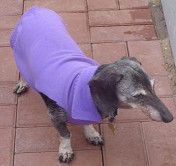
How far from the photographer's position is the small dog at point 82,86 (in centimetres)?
261

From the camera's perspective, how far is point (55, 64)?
300 centimetres

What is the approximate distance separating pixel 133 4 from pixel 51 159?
2110 millimetres

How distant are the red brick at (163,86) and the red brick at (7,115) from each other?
4.13ft

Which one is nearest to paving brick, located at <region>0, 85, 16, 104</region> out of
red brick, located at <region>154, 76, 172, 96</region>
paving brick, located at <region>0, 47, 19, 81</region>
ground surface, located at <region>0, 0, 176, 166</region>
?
ground surface, located at <region>0, 0, 176, 166</region>

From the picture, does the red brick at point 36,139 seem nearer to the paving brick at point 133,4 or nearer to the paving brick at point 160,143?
the paving brick at point 160,143

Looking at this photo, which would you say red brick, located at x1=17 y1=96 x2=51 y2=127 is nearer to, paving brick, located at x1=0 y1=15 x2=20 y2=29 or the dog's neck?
the dog's neck

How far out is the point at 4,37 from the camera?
14.1 ft

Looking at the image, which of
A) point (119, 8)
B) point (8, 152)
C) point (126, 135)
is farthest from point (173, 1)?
point (8, 152)

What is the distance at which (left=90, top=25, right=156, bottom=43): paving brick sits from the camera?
14.1ft

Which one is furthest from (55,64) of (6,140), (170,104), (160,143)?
(170,104)

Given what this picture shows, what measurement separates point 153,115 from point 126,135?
90 cm

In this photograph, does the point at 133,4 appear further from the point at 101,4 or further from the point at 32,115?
the point at 32,115

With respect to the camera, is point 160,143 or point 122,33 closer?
point 160,143

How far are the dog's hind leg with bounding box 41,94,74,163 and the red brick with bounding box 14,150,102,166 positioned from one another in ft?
0.18
